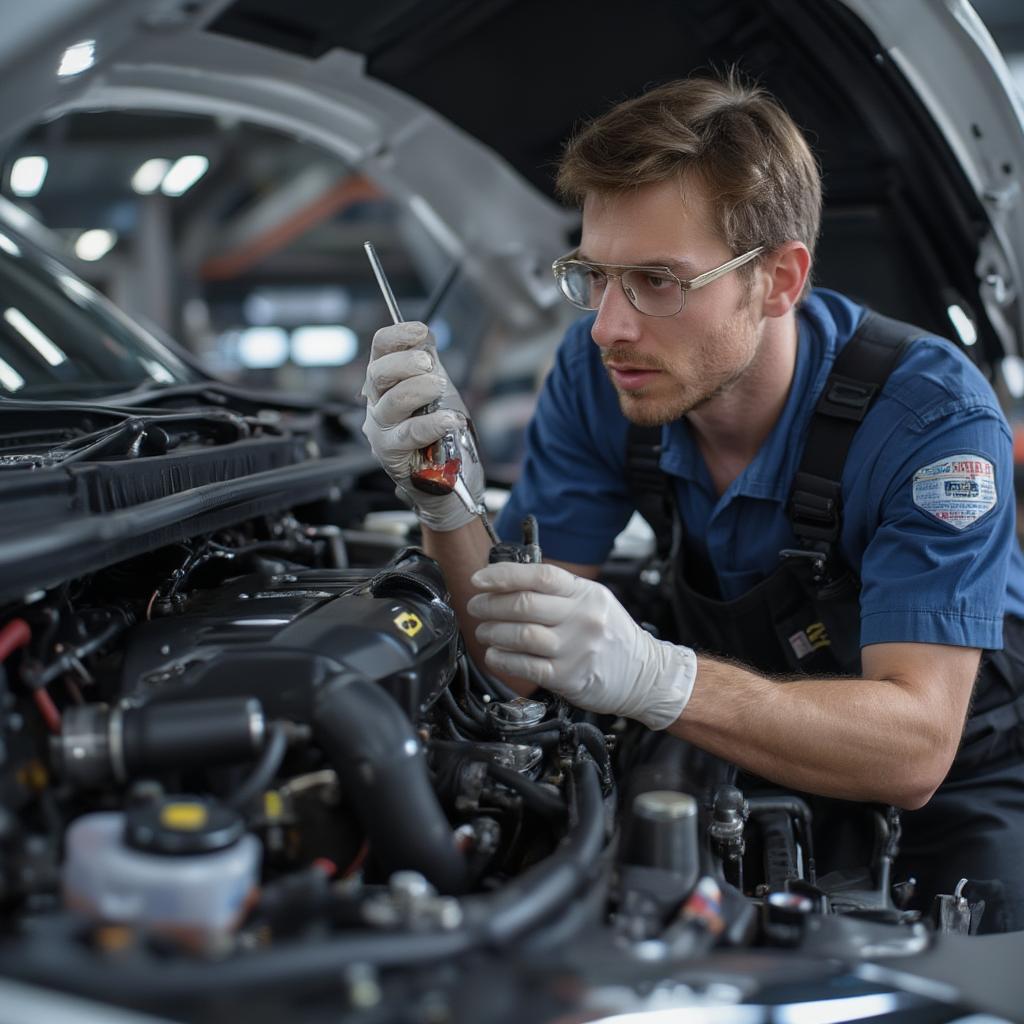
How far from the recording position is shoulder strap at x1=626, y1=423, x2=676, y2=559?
1.80 metres

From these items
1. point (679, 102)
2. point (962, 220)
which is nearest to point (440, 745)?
point (679, 102)

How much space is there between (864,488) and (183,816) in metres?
1.12

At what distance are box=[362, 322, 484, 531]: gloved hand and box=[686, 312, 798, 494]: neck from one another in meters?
0.40

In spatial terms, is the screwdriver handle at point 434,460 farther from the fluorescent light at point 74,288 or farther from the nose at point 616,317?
the fluorescent light at point 74,288

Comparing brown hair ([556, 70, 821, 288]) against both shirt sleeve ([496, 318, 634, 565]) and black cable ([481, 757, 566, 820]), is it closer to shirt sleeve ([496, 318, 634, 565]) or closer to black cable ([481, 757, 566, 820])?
shirt sleeve ([496, 318, 634, 565])

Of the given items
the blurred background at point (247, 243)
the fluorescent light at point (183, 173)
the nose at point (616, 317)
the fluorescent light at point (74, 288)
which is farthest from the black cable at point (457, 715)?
the blurred background at point (247, 243)

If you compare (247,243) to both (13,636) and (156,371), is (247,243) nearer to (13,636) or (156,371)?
(156,371)

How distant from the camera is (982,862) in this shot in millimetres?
1554

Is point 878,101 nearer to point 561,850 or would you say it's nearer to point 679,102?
point 679,102

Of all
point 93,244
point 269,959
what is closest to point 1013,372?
point 269,959

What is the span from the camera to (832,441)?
5.26ft

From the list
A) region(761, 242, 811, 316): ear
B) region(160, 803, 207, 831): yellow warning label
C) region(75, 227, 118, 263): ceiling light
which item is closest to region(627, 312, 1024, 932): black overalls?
region(761, 242, 811, 316): ear

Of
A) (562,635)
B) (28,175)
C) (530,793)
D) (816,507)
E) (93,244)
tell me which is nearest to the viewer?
(530,793)

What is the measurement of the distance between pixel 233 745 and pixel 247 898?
0.13 meters
